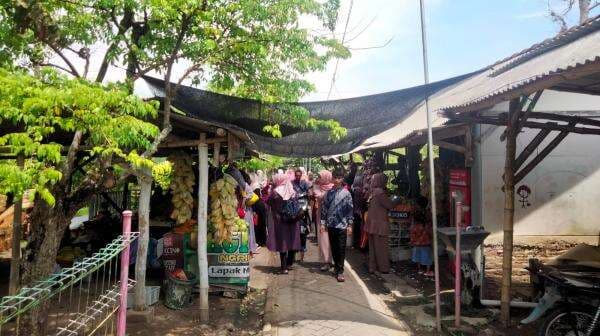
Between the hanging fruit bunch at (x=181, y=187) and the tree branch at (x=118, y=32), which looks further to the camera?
the hanging fruit bunch at (x=181, y=187)

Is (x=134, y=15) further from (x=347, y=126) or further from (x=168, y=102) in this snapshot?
(x=347, y=126)

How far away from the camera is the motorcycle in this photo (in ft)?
14.0

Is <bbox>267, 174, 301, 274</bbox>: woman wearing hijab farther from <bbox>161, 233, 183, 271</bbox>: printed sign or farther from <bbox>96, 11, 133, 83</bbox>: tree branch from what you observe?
<bbox>96, 11, 133, 83</bbox>: tree branch

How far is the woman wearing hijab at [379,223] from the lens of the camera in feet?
26.6

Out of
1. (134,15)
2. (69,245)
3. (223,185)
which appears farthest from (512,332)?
(69,245)

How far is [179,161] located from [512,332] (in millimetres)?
5173

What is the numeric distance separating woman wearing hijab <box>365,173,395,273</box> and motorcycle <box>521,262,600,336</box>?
3542 mm


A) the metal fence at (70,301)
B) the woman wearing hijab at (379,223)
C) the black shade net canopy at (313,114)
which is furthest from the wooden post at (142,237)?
the woman wearing hijab at (379,223)

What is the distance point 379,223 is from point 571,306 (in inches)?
158

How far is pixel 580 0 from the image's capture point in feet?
51.0

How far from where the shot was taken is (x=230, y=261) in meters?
7.00

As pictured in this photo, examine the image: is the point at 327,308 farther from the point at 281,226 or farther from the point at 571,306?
the point at 571,306

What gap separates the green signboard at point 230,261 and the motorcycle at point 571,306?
4.01 m

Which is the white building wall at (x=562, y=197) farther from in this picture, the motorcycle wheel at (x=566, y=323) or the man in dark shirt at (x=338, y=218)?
the motorcycle wheel at (x=566, y=323)
